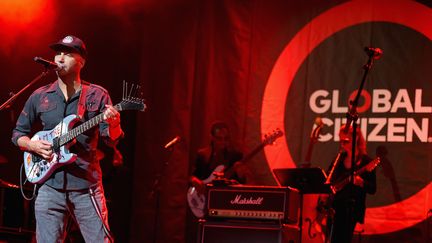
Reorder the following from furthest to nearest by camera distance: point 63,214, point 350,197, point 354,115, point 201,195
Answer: point 201,195, point 350,197, point 354,115, point 63,214

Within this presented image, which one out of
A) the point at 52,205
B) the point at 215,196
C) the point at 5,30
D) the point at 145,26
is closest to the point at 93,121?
the point at 52,205

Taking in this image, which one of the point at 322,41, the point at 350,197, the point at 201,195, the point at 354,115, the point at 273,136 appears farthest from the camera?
the point at 201,195

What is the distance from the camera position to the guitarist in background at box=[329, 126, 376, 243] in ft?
24.0

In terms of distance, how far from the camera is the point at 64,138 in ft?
16.0

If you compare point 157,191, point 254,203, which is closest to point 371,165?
point 254,203

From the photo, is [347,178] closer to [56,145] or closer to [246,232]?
[246,232]

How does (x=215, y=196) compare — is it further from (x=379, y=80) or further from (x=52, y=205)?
(x=379, y=80)

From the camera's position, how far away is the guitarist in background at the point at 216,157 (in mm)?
8602

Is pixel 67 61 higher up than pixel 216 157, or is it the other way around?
pixel 67 61

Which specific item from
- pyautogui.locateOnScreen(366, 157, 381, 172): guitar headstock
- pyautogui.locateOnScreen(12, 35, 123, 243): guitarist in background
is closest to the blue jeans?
pyautogui.locateOnScreen(12, 35, 123, 243): guitarist in background

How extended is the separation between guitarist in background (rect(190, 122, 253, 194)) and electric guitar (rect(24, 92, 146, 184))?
3767mm

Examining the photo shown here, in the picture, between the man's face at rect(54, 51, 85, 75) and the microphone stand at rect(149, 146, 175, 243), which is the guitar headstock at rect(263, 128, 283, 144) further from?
the man's face at rect(54, 51, 85, 75)

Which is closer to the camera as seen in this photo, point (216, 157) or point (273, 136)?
point (273, 136)

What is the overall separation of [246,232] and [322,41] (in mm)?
3143
